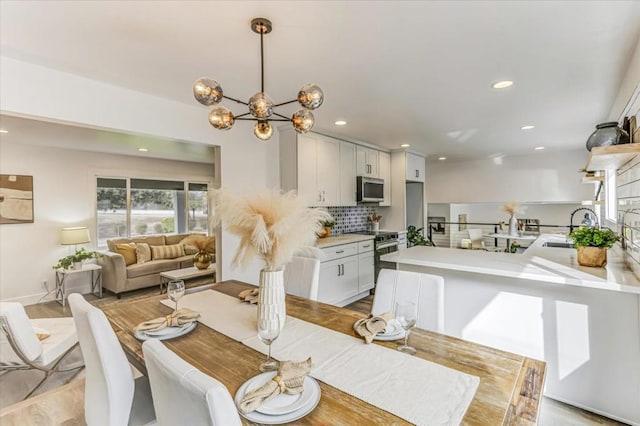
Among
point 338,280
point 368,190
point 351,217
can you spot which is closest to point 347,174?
point 368,190

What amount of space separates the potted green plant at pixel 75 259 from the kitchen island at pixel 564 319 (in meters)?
4.87

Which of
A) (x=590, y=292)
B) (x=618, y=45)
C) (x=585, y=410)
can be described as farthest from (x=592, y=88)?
(x=585, y=410)

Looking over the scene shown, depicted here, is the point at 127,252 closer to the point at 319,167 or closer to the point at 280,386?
the point at 319,167

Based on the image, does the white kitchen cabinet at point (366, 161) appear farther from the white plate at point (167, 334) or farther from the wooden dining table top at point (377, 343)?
the white plate at point (167, 334)

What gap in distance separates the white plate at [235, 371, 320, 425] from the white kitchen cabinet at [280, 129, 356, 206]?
2.71 m

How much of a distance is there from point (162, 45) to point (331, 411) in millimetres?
2142

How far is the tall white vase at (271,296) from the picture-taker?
1.22 metres

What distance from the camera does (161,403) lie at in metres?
0.81

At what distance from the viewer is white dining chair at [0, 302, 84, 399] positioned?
5.96 ft

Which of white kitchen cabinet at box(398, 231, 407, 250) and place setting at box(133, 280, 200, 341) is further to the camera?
white kitchen cabinet at box(398, 231, 407, 250)

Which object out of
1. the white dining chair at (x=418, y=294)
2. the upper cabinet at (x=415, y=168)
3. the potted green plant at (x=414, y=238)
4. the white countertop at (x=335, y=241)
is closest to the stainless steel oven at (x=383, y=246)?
the white countertop at (x=335, y=241)

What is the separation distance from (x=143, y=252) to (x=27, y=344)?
11.2 ft

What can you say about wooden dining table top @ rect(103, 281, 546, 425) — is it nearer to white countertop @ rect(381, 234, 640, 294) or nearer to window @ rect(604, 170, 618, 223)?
white countertop @ rect(381, 234, 640, 294)

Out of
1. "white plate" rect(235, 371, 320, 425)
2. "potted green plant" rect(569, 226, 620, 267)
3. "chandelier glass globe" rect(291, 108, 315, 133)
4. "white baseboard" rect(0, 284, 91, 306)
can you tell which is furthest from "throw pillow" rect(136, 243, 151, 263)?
"potted green plant" rect(569, 226, 620, 267)
